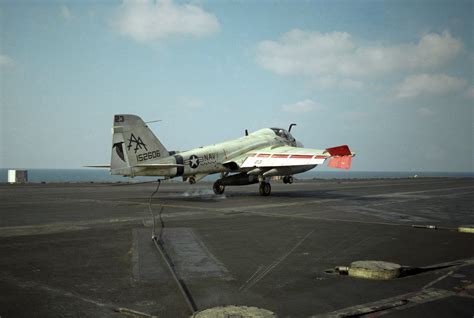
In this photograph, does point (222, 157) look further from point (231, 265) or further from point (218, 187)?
point (231, 265)

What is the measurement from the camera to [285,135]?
29.3 m

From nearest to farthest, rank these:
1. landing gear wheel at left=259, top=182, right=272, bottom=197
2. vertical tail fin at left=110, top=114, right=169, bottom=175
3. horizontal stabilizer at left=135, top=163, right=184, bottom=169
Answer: vertical tail fin at left=110, top=114, right=169, bottom=175 → horizontal stabilizer at left=135, top=163, right=184, bottom=169 → landing gear wheel at left=259, top=182, right=272, bottom=197

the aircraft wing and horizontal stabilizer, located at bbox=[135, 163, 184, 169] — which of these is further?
the aircraft wing

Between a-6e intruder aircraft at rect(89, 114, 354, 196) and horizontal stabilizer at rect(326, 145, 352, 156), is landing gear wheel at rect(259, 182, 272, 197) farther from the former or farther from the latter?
horizontal stabilizer at rect(326, 145, 352, 156)

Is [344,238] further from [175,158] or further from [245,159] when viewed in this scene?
[245,159]

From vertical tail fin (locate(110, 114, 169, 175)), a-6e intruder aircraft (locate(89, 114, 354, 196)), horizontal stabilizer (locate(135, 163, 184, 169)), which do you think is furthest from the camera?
horizontal stabilizer (locate(135, 163, 184, 169))

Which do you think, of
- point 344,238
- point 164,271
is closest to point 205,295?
point 164,271

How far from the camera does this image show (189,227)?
40.2 feet

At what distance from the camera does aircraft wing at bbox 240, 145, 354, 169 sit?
20.5m

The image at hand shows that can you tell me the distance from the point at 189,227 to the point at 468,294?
815cm

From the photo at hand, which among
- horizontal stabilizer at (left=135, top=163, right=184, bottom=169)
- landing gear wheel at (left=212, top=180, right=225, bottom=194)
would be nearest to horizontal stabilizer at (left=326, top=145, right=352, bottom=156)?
landing gear wheel at (left=212, top=180, right=225, bottom=194)

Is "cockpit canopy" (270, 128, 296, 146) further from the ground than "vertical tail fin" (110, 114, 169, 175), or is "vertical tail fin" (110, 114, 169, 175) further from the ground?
"cockpit canopy" (270, 128, 296, 146)

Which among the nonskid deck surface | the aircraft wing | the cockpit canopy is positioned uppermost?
the cockpit canopy

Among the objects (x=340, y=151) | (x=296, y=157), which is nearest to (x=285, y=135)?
(x=296, y=157)
